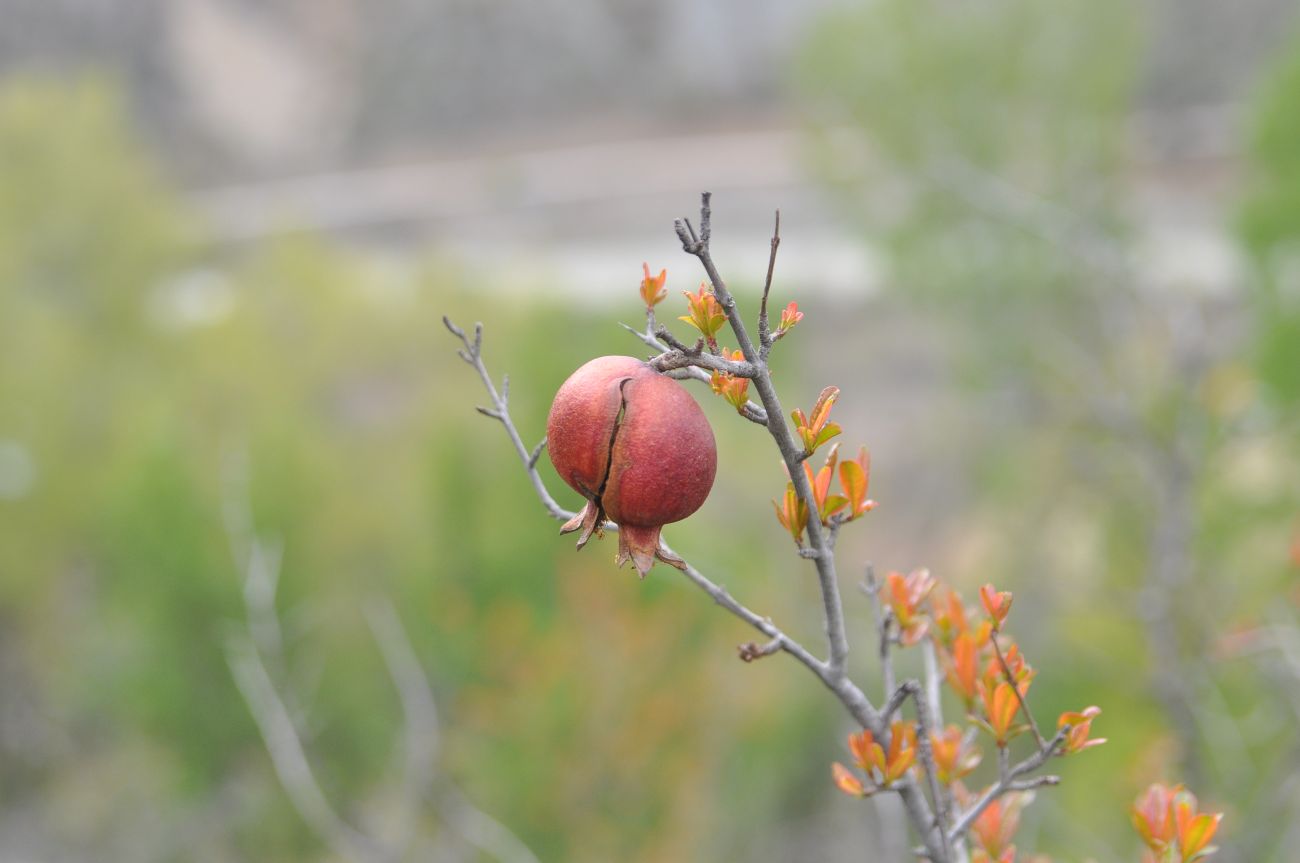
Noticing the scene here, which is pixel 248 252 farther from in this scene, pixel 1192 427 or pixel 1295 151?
pixel 1192 427

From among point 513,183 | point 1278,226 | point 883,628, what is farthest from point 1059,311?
point 513,183

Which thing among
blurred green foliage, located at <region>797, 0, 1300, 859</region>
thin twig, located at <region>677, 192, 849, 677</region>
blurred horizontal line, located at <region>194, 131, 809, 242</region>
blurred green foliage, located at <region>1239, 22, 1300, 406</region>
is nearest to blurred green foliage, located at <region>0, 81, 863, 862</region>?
blurred green foliage, located at <region>797, 0, 1300, 859</region>

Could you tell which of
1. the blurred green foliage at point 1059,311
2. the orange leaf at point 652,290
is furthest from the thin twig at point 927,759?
the blurred green foliage at point 1059,311

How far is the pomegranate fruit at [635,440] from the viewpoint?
43.5 inches

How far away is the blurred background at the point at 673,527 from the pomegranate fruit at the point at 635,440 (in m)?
2.55

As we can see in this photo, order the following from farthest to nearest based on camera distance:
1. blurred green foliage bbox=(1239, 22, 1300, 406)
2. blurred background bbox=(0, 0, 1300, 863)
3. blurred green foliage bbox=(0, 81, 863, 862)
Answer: blurred green foliage bbox=(0, 81, 863, 862), blurred green foliage bbox=(1239, 22, 1300, 406), blurred background bbox=(0, 0, 1300, 863)

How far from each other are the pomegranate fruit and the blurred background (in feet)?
8.37

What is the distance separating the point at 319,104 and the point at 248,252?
11.4 m

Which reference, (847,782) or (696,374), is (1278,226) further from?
(696,374)

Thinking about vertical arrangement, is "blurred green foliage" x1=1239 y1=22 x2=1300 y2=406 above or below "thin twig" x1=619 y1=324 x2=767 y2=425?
above

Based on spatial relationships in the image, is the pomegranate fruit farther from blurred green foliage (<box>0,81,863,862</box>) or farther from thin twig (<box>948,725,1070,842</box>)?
blurred green foliage (<box>0,81,863,862</box>)

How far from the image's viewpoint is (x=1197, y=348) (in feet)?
13.5

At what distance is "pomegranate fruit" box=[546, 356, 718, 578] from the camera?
111 cm

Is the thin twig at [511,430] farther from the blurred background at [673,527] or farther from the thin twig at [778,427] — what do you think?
the blurred background at [673,527]
